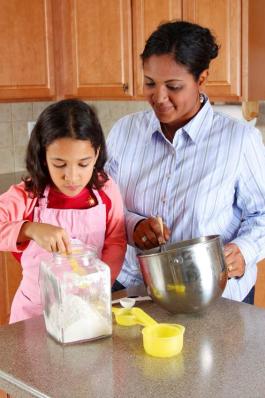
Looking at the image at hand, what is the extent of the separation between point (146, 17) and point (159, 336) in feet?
5.73

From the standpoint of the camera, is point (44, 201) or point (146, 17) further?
point (146, 17)

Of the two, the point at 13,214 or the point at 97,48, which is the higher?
the point at 97,48

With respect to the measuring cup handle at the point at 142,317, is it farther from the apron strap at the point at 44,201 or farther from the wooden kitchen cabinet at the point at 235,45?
the wooden kitchen cabinet at the point at 235,45

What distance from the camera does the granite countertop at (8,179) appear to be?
288 centimetres

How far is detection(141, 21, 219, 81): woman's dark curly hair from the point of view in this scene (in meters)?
1.49

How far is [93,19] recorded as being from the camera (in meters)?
2.76

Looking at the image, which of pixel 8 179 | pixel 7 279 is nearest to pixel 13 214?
pixel 7 279

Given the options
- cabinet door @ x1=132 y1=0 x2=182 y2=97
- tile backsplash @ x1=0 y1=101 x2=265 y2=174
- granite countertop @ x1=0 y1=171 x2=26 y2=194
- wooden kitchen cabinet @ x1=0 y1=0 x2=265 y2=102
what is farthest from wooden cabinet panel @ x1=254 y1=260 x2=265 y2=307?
granite countertop @ x1=0 y1=171 x2=26 y2=194

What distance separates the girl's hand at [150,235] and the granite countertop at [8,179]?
143 centimetres

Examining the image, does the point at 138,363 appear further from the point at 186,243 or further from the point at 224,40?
the point at 224,40

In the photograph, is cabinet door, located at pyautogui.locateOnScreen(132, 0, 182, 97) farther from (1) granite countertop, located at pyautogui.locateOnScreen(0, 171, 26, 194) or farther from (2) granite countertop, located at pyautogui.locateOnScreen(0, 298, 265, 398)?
(2) granite countertop, located at pyautogui.locateOnScreen(0, 298, 265, 398)

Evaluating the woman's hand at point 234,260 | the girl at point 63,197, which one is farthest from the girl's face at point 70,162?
the woman's hand at point 234,260

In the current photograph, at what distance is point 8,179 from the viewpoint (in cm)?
304

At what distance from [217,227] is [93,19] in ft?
4.82
